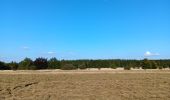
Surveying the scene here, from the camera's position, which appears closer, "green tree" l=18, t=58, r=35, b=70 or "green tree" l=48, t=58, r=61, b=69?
"green tree" l=18, t=58, r=35, b=70

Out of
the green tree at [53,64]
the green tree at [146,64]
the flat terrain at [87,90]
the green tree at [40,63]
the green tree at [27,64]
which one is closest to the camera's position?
the flat terrain at [87,90]

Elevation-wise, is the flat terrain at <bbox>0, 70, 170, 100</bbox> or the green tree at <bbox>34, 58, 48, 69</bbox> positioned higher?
the green tree at <bbox>34, 58, 48, 69</bbox>

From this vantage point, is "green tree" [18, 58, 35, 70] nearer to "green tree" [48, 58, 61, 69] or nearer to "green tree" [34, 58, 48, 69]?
"green tree" [34, 58, 48, 69]

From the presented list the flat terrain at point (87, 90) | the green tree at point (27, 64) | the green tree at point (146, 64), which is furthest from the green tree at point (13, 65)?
the flat terrain at point (87, 90)

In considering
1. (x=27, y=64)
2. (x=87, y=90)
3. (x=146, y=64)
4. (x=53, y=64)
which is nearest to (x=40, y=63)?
(x=27, y=64)

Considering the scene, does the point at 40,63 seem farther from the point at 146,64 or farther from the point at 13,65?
the point at 146,64

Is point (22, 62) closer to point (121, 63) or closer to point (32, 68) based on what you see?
point (32, 68)

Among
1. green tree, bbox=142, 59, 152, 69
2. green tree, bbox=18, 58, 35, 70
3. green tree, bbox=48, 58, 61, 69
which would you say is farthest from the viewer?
green tree, bbox=48, 58, 61, 69

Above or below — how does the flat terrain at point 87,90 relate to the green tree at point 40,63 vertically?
below

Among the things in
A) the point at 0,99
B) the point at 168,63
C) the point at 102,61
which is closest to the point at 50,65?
the point at 102,61

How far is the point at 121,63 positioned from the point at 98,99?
14495cm

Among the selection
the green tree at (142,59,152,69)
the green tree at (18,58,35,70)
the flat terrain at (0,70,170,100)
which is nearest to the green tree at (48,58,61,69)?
the green tree at (18,58,35,70)

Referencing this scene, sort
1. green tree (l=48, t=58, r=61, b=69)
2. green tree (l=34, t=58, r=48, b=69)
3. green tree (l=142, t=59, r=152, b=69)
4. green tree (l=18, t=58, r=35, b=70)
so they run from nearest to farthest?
green tree (l=18, t=58, r=35, b=70)
green tree (l=142, t=59, r=152, b=69)
green tree (l=34, t=58, r=48, b=69)
green tree (l=48, t=58, r=61, b=69)

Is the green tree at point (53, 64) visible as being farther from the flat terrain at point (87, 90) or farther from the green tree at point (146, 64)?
the flat terrain at point (87, 90)
